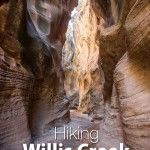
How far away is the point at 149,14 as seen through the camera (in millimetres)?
3814

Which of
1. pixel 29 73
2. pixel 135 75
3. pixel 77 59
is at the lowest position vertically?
pixel 135 75

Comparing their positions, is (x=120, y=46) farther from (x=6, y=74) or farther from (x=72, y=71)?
(x=72, y=71)

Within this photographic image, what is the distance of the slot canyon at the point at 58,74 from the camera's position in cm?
432

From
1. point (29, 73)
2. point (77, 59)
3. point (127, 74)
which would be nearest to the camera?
point (127, 74)

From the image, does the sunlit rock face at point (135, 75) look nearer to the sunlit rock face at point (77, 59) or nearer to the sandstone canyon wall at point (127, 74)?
the sandstone canyon wall at point (127, 74)

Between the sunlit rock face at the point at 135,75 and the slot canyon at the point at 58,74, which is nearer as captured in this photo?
the sunlit rock face at the point at 135,75

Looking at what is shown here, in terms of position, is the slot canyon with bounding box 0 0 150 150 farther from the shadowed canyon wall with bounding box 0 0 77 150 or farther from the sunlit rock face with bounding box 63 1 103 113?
the sunlit rock face with bounding box 63 1 103 113

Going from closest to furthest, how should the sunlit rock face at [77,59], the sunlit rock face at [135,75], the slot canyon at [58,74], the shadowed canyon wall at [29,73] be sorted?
the sunlit rock face at [135,75] → the slot canyon at [58,74] → the shadowed canyon wall at [29,73] → the sunlit rock face at [77,59]

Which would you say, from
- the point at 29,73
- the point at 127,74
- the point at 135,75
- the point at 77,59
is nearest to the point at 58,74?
the point at 29,73

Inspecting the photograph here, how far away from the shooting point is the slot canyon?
4.32m

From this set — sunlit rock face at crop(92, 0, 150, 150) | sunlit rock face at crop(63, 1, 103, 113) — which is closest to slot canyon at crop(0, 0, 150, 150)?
sunlit rock face at crop(92, 0, 150, 150)

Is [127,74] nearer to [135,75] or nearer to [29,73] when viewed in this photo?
[135,75]

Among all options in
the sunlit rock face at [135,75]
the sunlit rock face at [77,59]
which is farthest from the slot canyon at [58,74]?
the sunlit rock face at [77,59]

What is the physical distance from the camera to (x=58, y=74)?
11.7m
